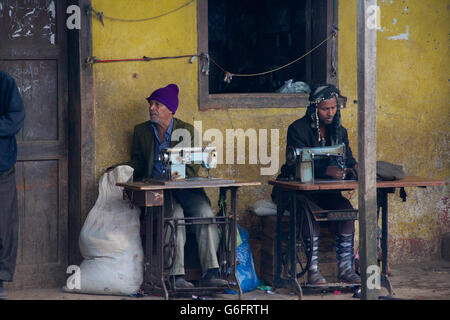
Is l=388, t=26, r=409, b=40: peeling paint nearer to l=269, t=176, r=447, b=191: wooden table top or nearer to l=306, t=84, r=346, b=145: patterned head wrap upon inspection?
l=306, t=84, r=346, b=145: patterned head wrap

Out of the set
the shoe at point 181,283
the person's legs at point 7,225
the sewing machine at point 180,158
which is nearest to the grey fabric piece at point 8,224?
the person's legs at point 7,225

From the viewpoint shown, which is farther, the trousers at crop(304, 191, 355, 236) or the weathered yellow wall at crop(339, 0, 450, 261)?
the weathered yellow wall at crop(339, 0, 450, 261)

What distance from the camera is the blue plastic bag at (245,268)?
6.49 m

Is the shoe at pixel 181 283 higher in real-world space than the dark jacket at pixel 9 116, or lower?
lower

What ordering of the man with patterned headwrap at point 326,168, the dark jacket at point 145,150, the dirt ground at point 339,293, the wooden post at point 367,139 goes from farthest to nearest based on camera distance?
the dark jacket at point 145,150 < the man with patterned headwrap at point 326,168 < the dirt ground at point 339,293 < the wooden post at point 367,139

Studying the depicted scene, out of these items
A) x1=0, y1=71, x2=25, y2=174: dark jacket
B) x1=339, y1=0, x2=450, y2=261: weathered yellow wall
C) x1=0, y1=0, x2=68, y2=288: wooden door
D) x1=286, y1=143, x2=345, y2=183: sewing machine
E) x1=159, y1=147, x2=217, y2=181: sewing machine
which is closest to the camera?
x1=0, y1=71, x2=25, y2=174: dark jacket

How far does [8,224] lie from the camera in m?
5.83

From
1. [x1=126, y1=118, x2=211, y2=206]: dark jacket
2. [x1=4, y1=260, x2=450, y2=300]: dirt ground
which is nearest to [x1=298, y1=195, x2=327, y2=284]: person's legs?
[x1=4, y1=260, x2=450, y2=300]: dirt ground

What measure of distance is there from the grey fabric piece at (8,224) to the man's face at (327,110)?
267cm

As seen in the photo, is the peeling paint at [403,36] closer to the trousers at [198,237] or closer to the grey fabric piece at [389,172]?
the grey fabric piece at [389,172]

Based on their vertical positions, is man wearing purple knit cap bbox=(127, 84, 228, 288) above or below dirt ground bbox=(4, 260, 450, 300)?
above

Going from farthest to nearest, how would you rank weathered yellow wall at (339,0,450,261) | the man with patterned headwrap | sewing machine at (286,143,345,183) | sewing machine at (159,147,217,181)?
weathered yellow wall at (339,0,450,261), the man with patterned headwrap, sewing machine at (286,143,345,183), sewing machine at (159,147,217,181)

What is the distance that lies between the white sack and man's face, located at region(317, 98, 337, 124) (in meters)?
1.75

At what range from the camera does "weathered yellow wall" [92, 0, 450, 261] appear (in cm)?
667
